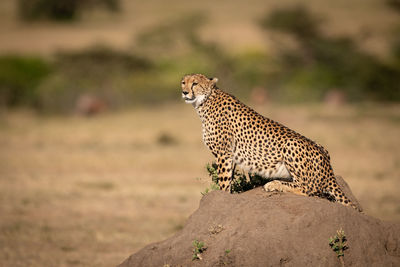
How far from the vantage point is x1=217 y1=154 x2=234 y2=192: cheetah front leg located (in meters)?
7.04

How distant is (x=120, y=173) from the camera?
1706 centimetres

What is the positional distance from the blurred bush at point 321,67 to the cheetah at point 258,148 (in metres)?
22.9

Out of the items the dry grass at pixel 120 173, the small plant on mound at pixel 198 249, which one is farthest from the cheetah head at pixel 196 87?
the dry grass at pixel 120 173

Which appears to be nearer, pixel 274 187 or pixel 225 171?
pixel 274 187

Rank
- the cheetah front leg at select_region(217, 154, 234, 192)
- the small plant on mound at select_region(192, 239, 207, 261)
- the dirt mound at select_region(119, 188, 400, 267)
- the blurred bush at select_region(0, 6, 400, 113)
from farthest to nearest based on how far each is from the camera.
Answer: the blurred bush at select_region(0, 6, 400, 113)
the cheetah front leg at select_region(217, 154, 234, 192)
the small plant on mound at select_region(192, 239, 207, 261)
the dirt mound at select_region(119, 188, 400, 267)

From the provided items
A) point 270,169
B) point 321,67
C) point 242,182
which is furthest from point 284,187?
point 321,67

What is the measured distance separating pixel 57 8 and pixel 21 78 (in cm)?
1181

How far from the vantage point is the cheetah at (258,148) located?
673cm

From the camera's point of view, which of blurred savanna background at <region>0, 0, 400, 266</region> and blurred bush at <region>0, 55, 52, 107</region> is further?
blurred bush at <region>0, 55, 52, 107</region>

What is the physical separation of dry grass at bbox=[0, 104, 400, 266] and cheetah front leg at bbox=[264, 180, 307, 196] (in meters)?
3.08

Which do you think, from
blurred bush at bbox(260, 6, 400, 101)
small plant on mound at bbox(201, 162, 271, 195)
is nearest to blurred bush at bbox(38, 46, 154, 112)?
blurred bush at bbox(260, 6, 400, 101)

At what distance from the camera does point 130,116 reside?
91.4 feet

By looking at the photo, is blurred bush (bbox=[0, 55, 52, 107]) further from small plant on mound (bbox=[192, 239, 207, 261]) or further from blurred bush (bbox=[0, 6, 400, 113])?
small plant on mound (bbox=[192, 239, 207, 261])

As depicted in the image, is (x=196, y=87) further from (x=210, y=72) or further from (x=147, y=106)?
(x=210, y=72)
